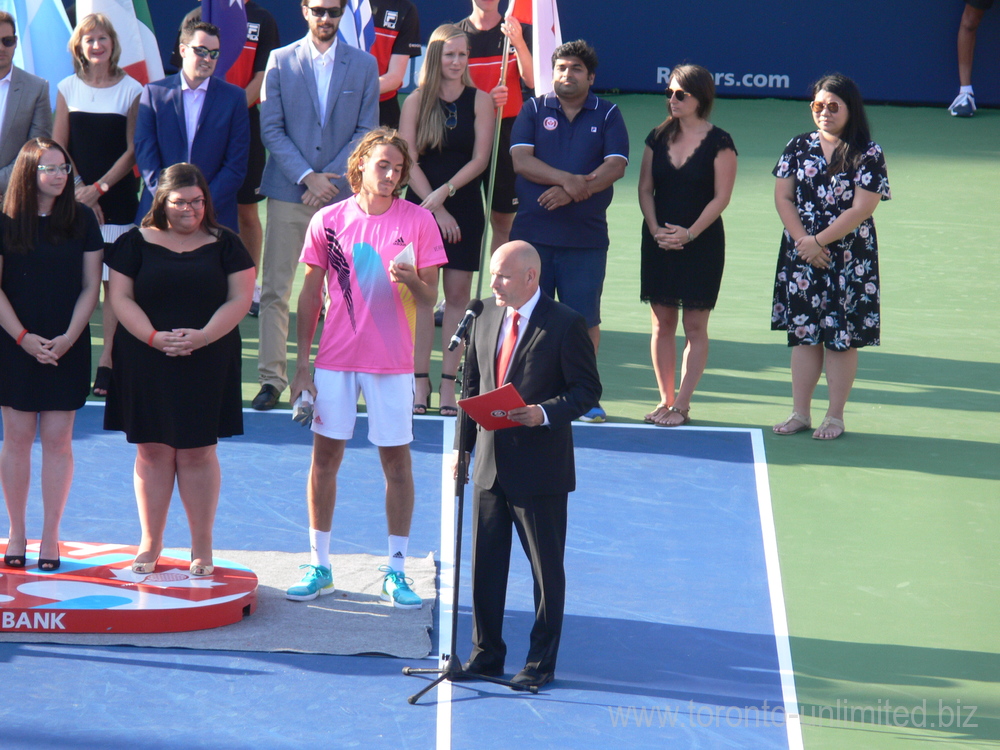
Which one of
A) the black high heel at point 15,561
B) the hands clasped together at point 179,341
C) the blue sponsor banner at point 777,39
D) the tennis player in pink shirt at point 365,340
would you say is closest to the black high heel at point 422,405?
the tennis player in pink shirt at point 365,340

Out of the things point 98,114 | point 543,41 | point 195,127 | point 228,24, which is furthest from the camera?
point 228,24

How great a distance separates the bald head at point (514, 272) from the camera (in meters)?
5.53

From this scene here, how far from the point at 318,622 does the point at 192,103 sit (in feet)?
12.7

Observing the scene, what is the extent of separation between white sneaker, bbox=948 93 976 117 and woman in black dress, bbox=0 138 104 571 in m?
14.9

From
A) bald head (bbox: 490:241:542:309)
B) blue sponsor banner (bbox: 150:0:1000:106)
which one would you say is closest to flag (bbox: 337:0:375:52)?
bald head (bbox: 490:241:542:309)

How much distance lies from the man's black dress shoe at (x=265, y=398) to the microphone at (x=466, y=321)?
3717mm

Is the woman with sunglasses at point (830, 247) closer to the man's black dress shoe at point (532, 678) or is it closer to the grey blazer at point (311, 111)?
the grey blazer at point (311, 111)

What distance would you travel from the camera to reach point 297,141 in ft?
28.3

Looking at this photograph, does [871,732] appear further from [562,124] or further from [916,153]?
[916,153]

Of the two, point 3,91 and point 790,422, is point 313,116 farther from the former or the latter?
point 790,422

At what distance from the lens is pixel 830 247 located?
8.58 m

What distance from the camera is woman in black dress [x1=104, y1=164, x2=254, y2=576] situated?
20.0 feet

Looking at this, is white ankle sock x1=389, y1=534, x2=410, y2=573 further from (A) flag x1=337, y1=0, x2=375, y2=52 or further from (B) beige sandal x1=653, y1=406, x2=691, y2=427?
(A) flag x1=337, y1=0, x2=375, y2=52

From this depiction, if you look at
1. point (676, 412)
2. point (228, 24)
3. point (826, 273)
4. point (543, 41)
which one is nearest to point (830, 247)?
point (826, 273)
